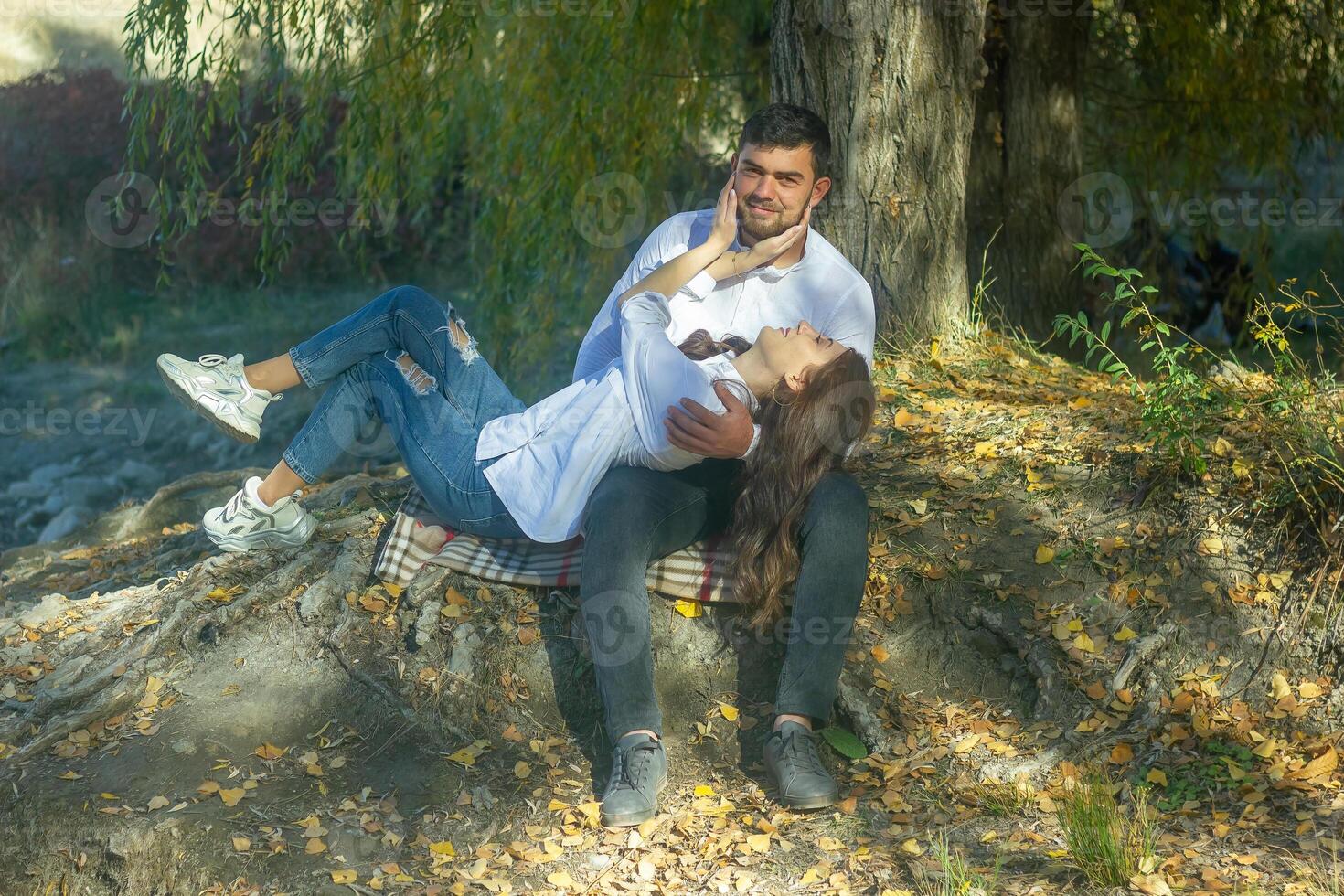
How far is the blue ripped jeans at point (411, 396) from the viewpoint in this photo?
3.76 meters

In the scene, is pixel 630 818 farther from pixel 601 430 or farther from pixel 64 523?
pixel 64 523

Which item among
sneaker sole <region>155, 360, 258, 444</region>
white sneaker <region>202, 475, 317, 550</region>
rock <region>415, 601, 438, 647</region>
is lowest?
rock <region>415, 601, 438, 647</region>

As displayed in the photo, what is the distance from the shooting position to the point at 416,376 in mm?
3807

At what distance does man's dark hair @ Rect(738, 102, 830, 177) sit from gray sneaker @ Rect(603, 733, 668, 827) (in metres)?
1.84

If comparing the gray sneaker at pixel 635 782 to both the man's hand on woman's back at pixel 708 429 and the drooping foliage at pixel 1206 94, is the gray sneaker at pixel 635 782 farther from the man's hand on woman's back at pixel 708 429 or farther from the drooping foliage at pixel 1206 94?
the drooping foliage at pixel 1206 94

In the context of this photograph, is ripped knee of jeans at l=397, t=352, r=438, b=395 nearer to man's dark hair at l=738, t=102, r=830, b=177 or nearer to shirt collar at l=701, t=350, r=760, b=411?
shirt collar at l=701, t=350, r=760, b=411

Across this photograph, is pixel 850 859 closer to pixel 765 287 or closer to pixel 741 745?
pixel 741 745

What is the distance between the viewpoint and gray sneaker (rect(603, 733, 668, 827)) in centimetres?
328

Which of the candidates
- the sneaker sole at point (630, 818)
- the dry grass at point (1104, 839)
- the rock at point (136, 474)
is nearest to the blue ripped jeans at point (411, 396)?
the sneaker sole at point (630, 818)

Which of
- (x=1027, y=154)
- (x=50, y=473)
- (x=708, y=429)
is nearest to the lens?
(x=708, y=429)

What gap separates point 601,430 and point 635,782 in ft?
3.16

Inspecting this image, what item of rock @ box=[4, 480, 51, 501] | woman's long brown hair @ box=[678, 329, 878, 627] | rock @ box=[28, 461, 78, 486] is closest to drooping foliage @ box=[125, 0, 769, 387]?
woman's long brown hair @ box=[678, 329, 878, 627]

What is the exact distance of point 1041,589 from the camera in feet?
12.4

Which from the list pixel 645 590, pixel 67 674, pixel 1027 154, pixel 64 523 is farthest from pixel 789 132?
pixel 64 523
